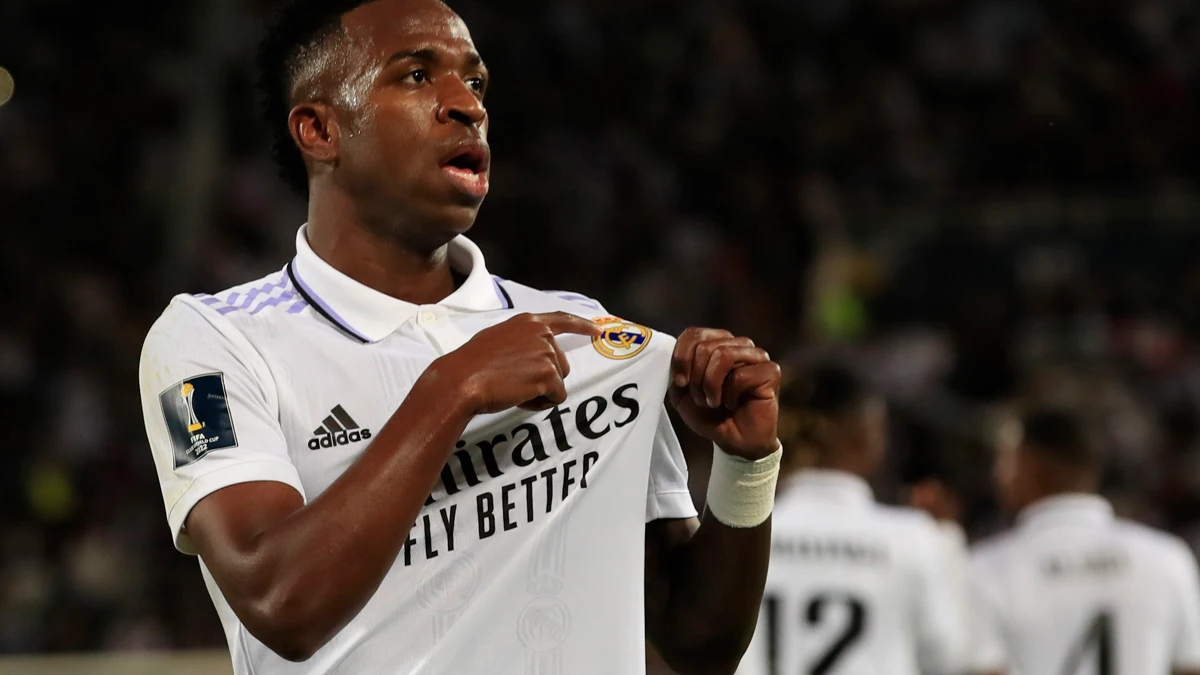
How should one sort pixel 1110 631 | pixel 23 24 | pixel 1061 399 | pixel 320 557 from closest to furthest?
pixel 320 557 → pixel 1110 631 → pixel 1061 399 → pixel 23 24

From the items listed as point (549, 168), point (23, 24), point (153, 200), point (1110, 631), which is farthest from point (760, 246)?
point (1110, 631)

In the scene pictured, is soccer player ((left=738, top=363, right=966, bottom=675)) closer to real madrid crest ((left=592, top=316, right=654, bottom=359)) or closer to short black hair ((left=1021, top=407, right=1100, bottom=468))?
short black hair ((left=1021, top=407, right=1100, bottom=468))

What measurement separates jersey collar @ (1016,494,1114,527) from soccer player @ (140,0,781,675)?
3030 millimetres

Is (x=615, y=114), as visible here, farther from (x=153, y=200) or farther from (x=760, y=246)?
(x=153, y=200)

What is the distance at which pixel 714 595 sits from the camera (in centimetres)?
228

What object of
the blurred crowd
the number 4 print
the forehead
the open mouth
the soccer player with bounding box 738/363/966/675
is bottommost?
the number 4 print

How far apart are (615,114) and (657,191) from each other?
2.95 feet

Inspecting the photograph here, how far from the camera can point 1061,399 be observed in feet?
28.4

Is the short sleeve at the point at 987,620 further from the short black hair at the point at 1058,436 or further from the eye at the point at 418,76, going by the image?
the eye at the point at 418,76

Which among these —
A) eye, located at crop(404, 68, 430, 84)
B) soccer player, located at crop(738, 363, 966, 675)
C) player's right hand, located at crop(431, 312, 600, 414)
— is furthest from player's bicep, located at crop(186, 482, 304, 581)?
soccer player, located at crop(738, 363, 966, 675)

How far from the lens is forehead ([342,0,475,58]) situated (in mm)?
2215

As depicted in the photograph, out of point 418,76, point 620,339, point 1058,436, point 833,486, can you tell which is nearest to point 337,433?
point 620,339

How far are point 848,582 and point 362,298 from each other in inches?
107

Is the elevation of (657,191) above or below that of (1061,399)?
above
